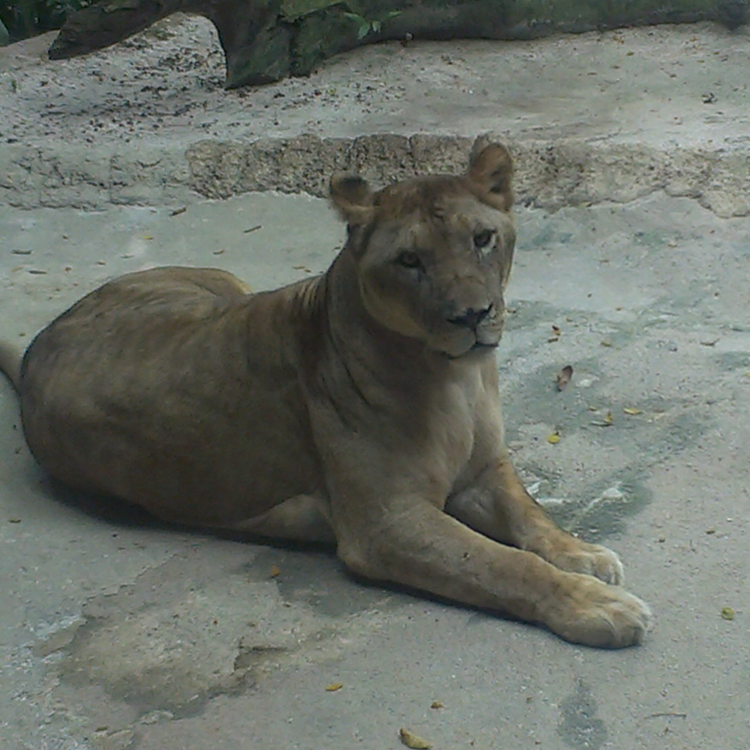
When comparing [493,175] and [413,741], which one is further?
[493,175]

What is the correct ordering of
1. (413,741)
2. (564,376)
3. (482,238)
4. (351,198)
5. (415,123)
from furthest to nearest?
(415,123) → (564,376) → (351,198) → (482,238) → (413,741)

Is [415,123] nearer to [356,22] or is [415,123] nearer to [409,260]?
[356,22]

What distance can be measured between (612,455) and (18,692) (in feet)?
7.43

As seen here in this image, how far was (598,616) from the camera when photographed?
3.35 metres

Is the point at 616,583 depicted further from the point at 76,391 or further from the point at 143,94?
the point at 143,94

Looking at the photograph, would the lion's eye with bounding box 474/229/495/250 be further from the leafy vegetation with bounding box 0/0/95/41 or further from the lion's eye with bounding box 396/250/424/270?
the leafy vegetation with bounding box 0/0/95/41

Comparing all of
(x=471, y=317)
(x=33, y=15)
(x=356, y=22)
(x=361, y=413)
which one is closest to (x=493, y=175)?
(x=471, y=317)

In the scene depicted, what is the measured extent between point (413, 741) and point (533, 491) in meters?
1.57

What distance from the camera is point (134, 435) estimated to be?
169 inches

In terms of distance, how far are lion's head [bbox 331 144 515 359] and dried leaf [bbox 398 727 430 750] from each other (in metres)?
1.11

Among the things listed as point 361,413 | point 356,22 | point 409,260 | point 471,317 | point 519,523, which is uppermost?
point 409,260

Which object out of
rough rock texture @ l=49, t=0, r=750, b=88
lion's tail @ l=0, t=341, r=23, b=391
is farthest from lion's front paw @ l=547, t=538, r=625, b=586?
rough rock texture @ l=49, t=0, r=750, b=88

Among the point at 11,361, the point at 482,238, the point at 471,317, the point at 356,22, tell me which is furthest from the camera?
the point at 356,22

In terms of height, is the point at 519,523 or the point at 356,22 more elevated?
the point at 356,22
